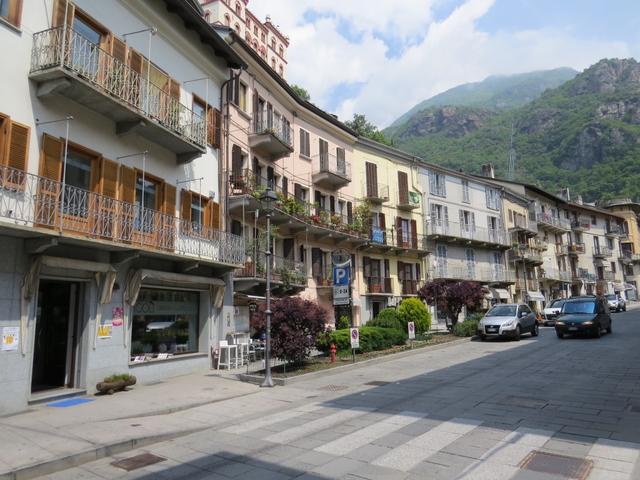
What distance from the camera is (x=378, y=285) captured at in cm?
3091

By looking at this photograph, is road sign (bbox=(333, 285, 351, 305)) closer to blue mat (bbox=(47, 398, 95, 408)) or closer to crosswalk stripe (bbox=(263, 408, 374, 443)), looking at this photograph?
crosswalk stripe (bbox=(263, 408, 374, 443))

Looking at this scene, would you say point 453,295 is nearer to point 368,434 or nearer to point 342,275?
point 342,275

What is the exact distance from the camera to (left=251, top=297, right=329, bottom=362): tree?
45.3 feet

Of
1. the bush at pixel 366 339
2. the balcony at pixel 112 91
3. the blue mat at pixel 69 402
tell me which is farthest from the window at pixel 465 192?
the blue mat at pixel 69 402

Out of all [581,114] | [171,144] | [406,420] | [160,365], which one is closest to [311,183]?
[171,144]

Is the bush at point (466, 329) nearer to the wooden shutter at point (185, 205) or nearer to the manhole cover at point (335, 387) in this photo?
the manhole cover at point (335, 387)

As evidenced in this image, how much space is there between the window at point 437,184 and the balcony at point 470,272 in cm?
558

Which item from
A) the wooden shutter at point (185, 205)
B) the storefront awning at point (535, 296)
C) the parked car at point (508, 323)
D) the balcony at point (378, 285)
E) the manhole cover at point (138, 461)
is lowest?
the manhole cover at point (138, 461)

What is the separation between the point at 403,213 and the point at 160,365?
24.1 metres

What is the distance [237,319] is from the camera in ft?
60.3

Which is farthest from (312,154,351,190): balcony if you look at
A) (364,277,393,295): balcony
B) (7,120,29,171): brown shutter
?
(7,120,29,171): brown shutter

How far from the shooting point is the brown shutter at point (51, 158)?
10492 millimetres

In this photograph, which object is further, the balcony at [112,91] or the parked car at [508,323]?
the parked car at [508,323]

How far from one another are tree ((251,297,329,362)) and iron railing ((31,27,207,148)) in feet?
19.2
